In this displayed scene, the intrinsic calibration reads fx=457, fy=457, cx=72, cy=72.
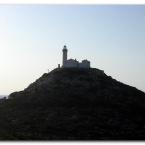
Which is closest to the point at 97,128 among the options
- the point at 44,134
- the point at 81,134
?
the point at 81,134

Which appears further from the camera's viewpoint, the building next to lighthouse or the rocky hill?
the building next to lighthouse

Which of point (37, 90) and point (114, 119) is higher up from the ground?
point (37, 90)

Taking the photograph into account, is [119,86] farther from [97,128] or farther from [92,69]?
[97,128]

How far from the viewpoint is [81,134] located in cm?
7850

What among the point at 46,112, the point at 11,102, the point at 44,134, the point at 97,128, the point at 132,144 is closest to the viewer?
the point at 132,144

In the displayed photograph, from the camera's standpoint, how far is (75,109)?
9056 centimetres

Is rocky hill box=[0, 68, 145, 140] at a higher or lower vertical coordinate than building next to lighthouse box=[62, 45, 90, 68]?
lower

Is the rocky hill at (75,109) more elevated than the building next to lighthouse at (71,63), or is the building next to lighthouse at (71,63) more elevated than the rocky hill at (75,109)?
the building next to lighthouse at (71,63)

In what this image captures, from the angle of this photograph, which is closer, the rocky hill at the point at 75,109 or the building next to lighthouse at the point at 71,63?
the rocky hill at the point at 75,109

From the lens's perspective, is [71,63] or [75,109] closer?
[75,109]

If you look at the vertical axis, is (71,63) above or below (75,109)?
above

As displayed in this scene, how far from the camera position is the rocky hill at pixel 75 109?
263 feet

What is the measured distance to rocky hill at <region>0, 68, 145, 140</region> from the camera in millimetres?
80062

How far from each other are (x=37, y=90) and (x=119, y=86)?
18434 mm
